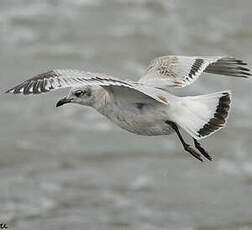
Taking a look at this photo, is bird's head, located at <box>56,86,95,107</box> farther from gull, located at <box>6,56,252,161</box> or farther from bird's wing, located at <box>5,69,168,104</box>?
bird's wing, located at <box>5,69,168,104</box>

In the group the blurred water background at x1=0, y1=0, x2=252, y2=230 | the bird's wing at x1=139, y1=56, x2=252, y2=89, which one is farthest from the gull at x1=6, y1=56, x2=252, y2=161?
the blurred water background at x1=0, y1=0, x2=252, y2=230

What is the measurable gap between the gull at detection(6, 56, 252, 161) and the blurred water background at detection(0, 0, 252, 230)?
263 centimetres

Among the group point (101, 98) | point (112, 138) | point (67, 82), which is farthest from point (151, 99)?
point (112, 138)

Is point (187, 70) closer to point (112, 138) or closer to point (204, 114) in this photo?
point (204, 114)

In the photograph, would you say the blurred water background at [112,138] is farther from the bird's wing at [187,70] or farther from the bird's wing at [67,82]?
the bird's wing at [67,82]

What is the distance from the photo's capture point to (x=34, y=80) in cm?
672

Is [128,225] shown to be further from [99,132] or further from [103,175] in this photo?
[99,132]

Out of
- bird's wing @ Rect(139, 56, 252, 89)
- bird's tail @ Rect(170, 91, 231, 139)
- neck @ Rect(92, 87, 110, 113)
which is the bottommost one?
bird's tail @ Rect(170, 91, 231, 139)

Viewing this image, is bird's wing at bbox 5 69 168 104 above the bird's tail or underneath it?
above

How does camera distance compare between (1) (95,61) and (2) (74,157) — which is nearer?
(2) (74,157)

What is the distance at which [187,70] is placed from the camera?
779 cm

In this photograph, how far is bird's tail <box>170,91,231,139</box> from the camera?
689 centimetres

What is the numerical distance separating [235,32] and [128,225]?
6624 mm

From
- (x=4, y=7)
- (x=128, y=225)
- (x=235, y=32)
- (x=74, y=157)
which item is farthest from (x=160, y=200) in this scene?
(x=4, y=7)
